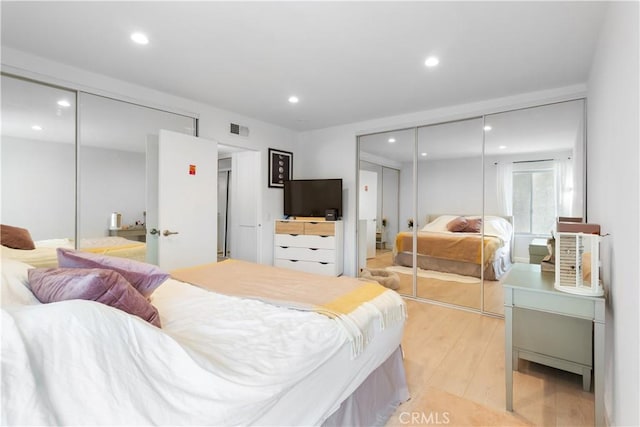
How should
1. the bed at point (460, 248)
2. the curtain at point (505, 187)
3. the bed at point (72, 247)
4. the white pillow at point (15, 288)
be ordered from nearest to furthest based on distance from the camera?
the white pillow at point (15, 288) → the bed at point (72, 247) → the curtain at point (505, 187) → the bed at point (460, 248)

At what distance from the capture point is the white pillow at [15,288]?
103 cm

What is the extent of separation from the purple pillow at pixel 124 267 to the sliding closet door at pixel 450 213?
10.8 ft

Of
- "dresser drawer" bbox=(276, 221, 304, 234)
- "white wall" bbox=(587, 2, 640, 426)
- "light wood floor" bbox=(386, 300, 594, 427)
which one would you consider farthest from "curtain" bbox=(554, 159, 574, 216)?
"dresser drawer" bbox=(276, 221, 304, 234)

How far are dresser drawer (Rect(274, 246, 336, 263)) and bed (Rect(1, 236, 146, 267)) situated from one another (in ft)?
6.17

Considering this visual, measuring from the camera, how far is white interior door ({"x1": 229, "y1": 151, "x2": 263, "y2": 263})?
4500 millimetres

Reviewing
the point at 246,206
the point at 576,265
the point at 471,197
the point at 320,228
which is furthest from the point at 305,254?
the point at 576,265

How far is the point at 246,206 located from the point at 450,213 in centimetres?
297

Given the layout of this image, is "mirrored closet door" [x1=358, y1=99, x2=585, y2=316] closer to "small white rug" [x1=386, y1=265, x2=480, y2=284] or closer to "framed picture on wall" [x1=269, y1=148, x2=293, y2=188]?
"small white rug" [x1=386, y1=265, x2=480, y2=284]

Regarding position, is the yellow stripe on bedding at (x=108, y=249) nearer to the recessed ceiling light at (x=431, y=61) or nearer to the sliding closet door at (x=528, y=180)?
the recessed ceiling light at (x=431, y=61)

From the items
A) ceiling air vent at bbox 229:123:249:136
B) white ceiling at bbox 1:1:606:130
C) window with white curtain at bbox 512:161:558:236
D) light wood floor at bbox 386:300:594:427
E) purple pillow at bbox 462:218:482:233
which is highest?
white ceiling at bbox 1:1:606:130

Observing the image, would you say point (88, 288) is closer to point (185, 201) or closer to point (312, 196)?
point (185, 201)

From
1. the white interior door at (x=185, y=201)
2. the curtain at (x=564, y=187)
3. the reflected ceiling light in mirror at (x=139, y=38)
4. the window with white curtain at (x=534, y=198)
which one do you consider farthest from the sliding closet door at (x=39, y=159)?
the curtain at (x=564, y=187)

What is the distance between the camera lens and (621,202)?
4.60 ft

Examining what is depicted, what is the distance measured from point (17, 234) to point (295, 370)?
8.52 ft
